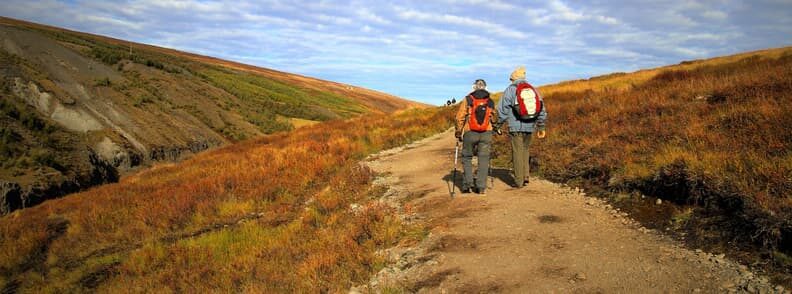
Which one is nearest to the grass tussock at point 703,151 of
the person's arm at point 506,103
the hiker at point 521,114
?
the hiker at point 521,114

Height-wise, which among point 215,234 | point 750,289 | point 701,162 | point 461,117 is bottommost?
point 215,234

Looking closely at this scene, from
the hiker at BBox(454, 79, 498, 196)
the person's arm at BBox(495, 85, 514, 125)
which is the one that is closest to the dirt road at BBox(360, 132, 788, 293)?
the hiker at BBox(454, 79, 498, 196)

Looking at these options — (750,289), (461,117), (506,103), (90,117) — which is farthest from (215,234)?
(90,117)

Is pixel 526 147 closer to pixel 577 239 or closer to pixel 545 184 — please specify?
pixel 545 184

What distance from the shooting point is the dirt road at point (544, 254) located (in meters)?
4.66

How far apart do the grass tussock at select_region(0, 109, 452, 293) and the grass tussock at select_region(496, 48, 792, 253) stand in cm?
408

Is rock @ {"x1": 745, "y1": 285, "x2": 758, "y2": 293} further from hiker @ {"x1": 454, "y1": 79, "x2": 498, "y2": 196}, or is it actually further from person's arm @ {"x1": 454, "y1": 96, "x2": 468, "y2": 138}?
person's arm @ {"x1": 454, "y1": 96, "x2": 468, "y2": 138}

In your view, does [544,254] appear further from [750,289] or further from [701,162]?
[701,162]

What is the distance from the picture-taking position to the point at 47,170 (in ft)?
54.9

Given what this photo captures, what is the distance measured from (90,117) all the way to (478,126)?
80.0 feet

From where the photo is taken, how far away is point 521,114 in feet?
28.3

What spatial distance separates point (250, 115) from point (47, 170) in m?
33.2

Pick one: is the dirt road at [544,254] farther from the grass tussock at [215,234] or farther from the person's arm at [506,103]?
the person's arm at [506,103]

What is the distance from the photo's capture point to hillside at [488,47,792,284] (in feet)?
16.9
